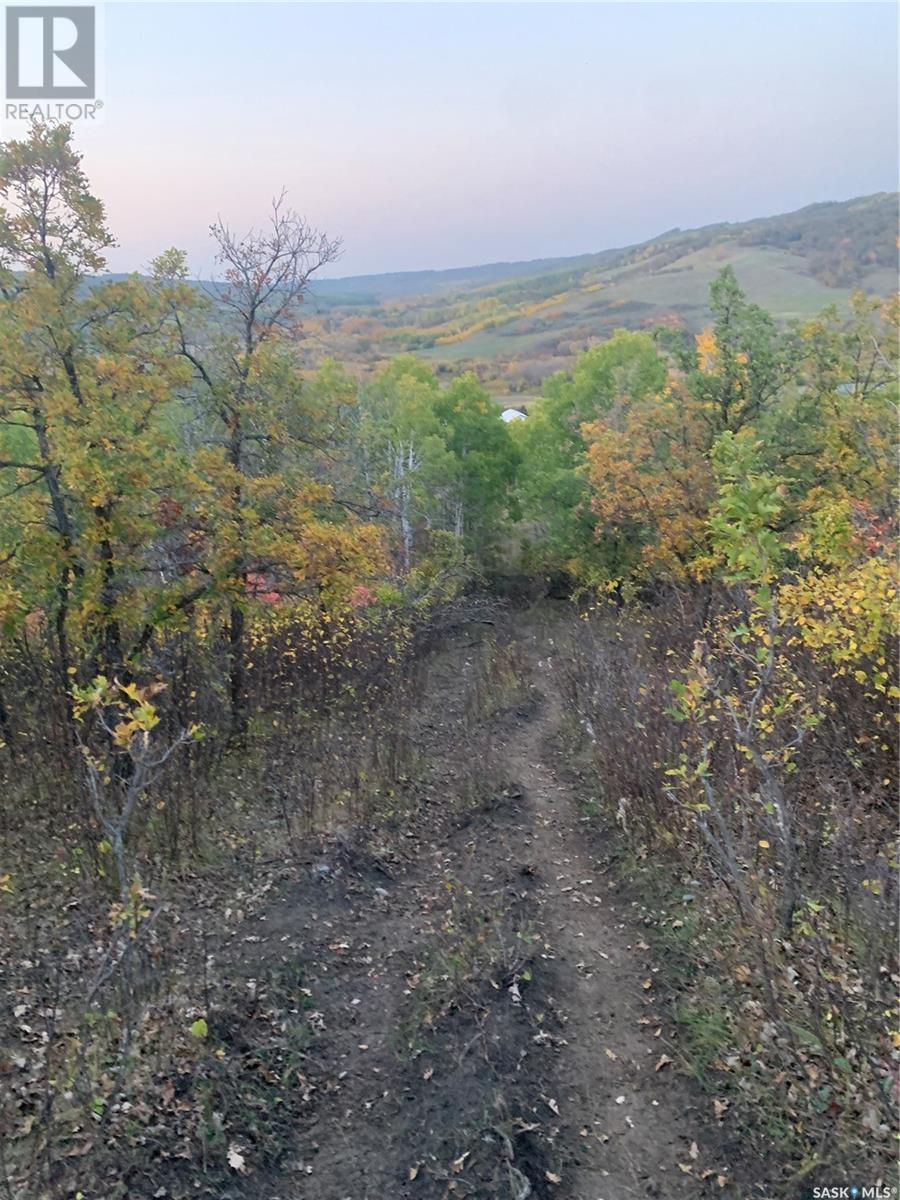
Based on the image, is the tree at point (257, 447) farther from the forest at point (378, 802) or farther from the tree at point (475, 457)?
the tree at point (475, 457)

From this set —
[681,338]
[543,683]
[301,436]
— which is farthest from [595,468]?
[301,436]

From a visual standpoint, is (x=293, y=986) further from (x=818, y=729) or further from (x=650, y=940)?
(x=818, y=729)

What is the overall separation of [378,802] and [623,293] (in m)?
116

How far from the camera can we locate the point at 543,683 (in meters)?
15.8

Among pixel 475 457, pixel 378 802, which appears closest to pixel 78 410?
pixel 378 802

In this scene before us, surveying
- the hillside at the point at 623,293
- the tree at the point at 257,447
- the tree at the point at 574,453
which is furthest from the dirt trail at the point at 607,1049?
the hillside at the point at 623,293

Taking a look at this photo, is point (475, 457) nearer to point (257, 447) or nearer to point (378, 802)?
point (257, 447)

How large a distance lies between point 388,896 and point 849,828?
4510 mm

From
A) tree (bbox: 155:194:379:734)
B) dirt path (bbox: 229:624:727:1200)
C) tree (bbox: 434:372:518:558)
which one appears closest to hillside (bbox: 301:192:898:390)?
tree (bbox: 434:372:518:558)

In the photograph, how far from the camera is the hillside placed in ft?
236

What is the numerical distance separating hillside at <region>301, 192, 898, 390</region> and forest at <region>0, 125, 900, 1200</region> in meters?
41.1

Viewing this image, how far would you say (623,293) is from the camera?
4405 inches

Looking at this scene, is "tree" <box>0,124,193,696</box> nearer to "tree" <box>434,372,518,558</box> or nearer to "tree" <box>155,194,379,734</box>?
"tree" <box>155,194,379,734</box>

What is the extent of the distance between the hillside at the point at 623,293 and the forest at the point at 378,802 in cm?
4108
